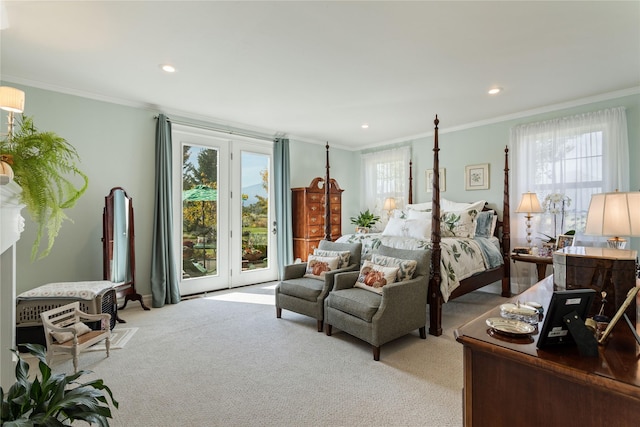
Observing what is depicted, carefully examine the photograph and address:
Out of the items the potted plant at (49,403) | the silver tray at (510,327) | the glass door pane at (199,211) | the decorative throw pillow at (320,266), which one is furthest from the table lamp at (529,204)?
the potted plant at (49,403)

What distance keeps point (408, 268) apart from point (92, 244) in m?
3.54

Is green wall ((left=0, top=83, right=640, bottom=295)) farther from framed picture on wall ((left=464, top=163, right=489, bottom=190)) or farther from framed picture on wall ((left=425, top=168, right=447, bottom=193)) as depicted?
framed picture on wall ((left=425, top=168, right=447, bottom=193))

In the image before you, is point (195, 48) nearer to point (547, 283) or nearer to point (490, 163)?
point (547, 283)

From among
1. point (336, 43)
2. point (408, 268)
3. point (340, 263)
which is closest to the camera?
point (336, 43)

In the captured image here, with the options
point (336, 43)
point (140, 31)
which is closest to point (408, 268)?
point (336, 43)

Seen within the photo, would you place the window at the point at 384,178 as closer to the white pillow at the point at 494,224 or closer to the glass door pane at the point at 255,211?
the white pillow at the point at 494,224

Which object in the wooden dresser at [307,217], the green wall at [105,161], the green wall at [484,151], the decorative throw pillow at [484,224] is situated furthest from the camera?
the wooden dresser at [307,217]

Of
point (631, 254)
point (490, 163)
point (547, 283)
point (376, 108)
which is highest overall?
point (376, 108)

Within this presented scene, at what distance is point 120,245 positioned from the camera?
359cm

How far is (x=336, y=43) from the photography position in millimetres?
2508

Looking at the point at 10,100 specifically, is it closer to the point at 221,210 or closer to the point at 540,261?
the point at 221,210

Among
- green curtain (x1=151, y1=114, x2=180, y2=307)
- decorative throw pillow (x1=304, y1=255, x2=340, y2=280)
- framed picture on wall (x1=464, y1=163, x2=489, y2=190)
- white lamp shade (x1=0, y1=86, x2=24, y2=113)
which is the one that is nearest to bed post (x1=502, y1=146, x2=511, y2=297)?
framed picture on wall (x1=464, y1=163, x2=489, y2=190)

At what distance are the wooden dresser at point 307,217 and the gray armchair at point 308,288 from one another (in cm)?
156

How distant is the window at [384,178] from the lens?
18.7 ft
